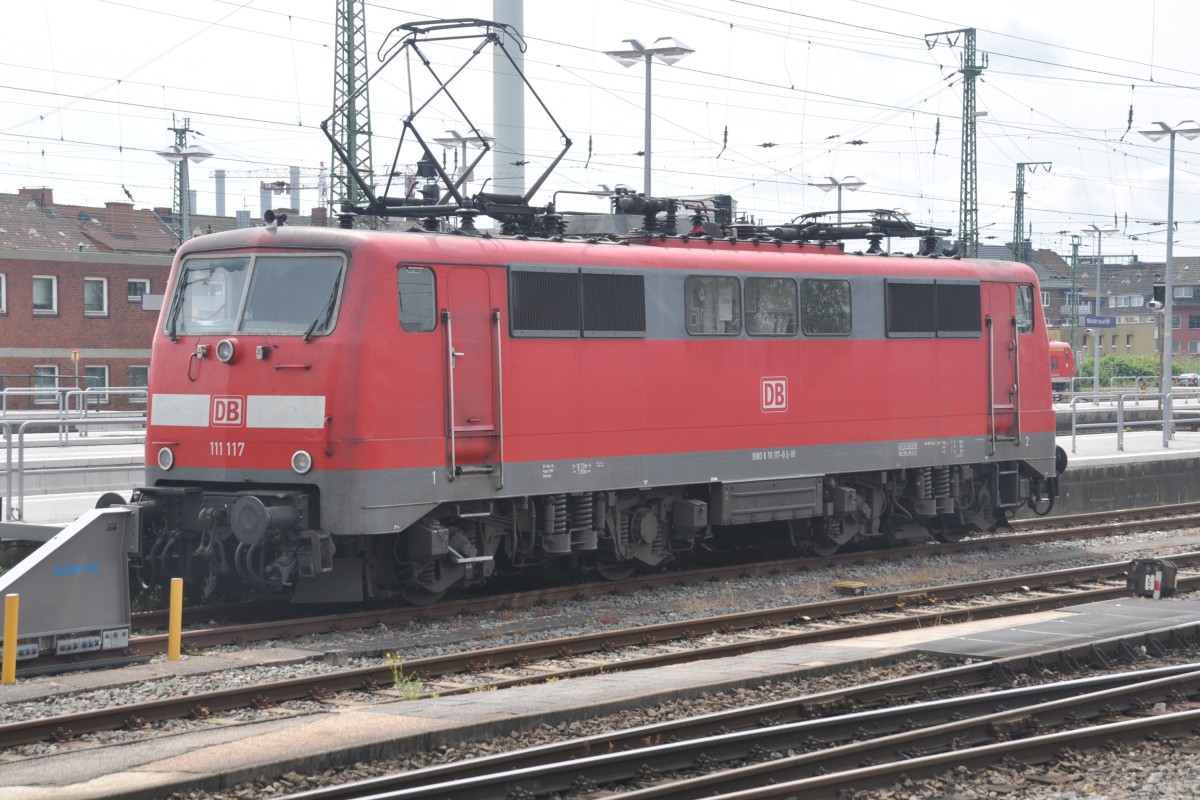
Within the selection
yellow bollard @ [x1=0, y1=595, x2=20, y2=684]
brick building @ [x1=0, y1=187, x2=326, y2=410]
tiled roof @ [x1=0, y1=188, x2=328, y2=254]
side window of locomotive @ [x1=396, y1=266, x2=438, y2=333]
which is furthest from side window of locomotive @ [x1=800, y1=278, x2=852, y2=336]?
tiled roof @ [x1=0, y1=188, x2=328, y2=254]

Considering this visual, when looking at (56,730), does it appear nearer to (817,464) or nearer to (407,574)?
(407,574)

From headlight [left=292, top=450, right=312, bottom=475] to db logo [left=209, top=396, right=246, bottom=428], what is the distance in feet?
2.41

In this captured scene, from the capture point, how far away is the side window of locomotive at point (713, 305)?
1683cm

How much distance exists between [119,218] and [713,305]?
168 ft

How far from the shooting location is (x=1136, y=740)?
992 cm

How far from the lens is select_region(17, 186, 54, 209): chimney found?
59.7 m

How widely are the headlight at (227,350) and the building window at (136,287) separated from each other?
43336 millimetres

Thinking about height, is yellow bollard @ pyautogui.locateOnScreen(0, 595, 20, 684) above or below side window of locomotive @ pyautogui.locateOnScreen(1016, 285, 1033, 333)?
below

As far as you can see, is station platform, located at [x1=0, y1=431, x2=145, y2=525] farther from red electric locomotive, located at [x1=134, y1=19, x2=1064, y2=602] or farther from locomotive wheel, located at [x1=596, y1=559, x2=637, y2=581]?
locomotive wheel, located at [x1=596, y1=559, x2=637, y2=581]

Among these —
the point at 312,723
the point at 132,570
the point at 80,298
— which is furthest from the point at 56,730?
the point at 80,298

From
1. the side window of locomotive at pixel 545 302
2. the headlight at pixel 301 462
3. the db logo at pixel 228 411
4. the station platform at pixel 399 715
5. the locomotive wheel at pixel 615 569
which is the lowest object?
the locomotive wheel at pixel 615 569

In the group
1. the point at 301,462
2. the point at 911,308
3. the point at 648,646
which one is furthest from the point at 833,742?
the point at 911,308

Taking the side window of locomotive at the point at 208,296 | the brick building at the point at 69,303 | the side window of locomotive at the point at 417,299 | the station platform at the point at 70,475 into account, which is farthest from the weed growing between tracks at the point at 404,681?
the brick building at the point at 69,303

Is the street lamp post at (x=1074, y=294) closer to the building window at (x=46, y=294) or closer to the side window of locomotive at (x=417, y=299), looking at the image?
the building window at (x=46, y=294)
